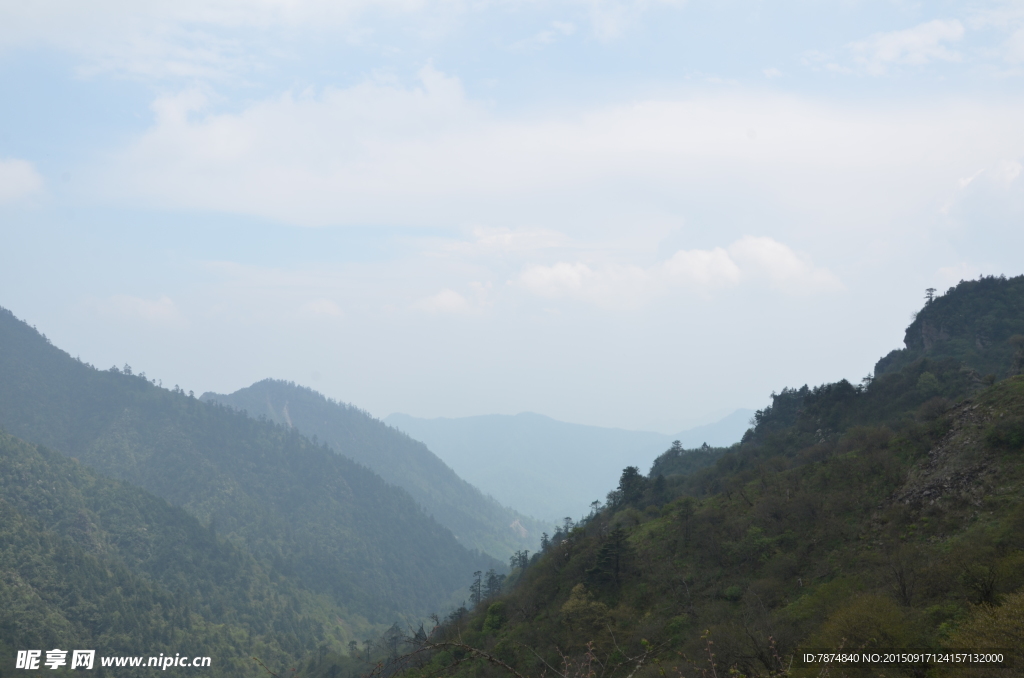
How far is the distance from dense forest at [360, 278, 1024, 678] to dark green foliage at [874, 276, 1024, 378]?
3.72ft

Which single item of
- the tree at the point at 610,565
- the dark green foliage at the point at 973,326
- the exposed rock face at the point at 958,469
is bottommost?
the tree at the point at 610,565

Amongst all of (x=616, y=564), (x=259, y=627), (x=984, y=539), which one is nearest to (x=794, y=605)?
(x=984, y=539)

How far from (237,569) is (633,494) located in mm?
152291

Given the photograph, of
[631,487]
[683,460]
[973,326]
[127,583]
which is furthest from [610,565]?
[127,583]

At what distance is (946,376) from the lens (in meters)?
61.5

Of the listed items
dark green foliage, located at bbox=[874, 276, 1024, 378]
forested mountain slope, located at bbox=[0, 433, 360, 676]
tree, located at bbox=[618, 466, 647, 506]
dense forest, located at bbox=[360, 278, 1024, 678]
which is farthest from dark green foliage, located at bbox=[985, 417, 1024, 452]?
forested mountain slope, located at bbox=[0, 433, 360, 676]

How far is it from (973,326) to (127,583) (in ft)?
570

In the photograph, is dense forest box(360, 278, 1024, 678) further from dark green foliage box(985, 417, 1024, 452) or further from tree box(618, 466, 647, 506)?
tree box(618, 466, 647, 506)

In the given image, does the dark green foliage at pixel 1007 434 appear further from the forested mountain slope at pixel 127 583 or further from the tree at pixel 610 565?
the forested mountain slope at pixel 127 583

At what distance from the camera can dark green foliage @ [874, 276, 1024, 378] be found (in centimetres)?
7181

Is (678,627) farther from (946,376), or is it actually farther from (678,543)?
(946,376)

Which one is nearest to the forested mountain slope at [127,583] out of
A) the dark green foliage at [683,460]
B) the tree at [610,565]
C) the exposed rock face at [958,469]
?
the dark green foliage at [683,460]

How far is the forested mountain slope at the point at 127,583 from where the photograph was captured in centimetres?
11925

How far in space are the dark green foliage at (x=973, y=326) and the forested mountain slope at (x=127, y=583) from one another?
474 feet
